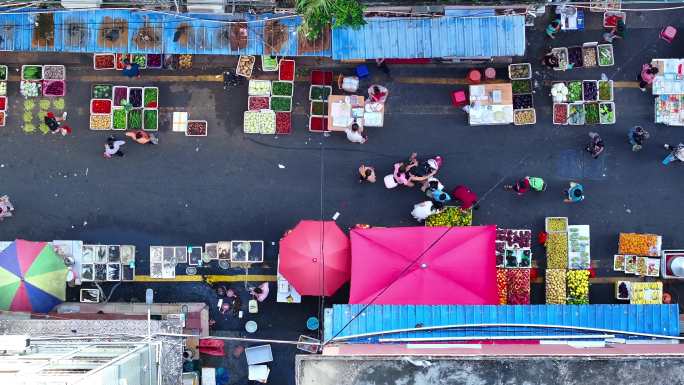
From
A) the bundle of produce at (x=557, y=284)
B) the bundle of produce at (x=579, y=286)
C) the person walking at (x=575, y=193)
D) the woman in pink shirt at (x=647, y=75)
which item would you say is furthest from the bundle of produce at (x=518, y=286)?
the woman in pink shirt at (x=647, y=75)

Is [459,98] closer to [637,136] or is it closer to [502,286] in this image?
[637,136]

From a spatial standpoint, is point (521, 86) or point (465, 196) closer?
point (465, 196)

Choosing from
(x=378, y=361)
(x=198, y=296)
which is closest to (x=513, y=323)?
(x=378, y=361)

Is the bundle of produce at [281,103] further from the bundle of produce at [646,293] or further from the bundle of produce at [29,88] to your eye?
the bundle of produce at [646,293]

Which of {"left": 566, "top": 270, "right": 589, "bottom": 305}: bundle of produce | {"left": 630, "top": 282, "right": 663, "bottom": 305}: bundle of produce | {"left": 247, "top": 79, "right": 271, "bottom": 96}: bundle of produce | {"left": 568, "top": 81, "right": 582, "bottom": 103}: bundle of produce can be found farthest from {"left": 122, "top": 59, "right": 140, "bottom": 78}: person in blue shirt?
{"left": 630, "top": 282, "right": 663, "bottom": 305}: bundle of produce

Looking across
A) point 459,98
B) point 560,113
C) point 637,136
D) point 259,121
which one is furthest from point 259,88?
point 637,136

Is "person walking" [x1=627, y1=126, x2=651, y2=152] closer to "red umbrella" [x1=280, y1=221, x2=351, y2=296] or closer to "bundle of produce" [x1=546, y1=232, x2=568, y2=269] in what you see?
"bundle of produce" [x1=546, y1=232, x2=568, y2=269]

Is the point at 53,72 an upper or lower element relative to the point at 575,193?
upper

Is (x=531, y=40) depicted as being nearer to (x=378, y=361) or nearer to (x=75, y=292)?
(x=378, y=361)
